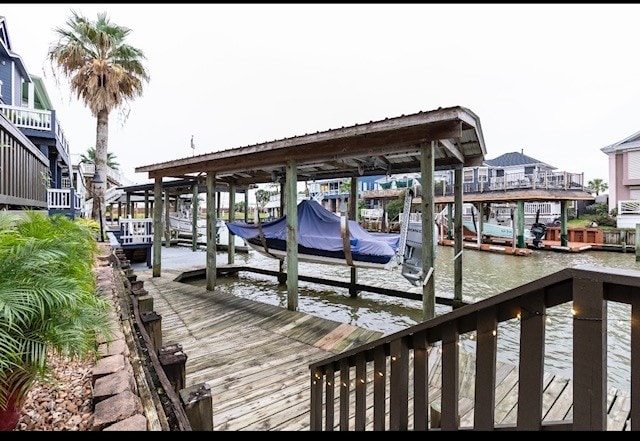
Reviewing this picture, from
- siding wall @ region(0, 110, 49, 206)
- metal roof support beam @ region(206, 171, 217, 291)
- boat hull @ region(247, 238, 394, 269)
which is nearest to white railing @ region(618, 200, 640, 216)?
boat hull @ region(247, 238, 394, 269)

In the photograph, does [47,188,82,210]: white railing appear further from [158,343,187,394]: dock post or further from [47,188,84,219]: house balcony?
[158,343,187,394]: dock post

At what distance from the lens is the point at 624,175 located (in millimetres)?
17172

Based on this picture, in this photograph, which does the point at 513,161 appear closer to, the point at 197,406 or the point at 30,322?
the point at 197,406

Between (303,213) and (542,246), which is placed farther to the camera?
(542,246)

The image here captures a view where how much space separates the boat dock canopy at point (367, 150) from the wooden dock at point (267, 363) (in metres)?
2.40

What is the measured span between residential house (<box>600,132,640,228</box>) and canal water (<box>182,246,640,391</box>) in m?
4.42

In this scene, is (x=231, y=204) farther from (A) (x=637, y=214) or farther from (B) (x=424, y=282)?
(A) (x=637, y=214)

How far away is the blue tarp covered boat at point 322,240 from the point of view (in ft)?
16.5

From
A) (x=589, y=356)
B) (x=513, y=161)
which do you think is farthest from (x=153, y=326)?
(x=513, y=161)

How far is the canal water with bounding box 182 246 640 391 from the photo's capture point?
411 cm

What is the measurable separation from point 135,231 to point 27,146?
4937 mm

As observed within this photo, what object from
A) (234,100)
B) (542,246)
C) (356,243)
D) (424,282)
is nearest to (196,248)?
(356,243)

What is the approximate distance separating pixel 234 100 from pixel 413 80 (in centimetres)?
2156

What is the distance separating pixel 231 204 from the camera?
959 centimetres
